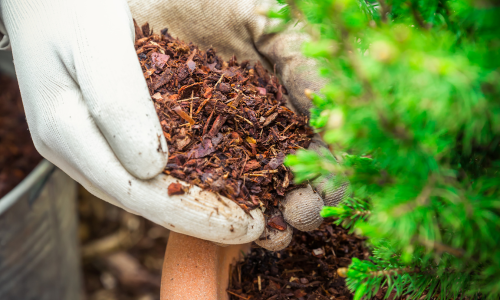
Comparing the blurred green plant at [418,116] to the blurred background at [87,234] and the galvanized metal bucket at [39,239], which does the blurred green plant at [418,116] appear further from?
the blurred background at [87,234]

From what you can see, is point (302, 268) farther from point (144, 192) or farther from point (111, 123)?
point (111, 123)

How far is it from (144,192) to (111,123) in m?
0.23

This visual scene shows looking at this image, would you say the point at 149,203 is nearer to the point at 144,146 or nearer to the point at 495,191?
the point at 144,146

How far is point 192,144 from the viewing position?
3.60 feet

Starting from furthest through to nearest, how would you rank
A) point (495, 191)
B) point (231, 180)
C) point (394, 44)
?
point (231, 180) → point (495, 191) → point (394, 44)

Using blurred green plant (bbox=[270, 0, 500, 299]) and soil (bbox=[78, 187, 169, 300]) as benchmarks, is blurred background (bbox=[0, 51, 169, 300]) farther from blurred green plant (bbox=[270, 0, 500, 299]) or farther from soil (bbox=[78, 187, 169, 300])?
blurred green plant (bbox=[270, 0, 500, 299])

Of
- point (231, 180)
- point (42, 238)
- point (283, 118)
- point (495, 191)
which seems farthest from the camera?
point (42, 238)

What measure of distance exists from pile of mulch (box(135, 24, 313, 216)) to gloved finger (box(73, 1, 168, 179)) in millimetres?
84

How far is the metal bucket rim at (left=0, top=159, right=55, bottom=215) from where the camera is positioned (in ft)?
5.29

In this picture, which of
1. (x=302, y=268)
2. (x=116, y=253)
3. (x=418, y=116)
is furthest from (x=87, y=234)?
(x=418, y=116)

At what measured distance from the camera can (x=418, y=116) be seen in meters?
0.52

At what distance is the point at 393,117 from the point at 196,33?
4.17ft

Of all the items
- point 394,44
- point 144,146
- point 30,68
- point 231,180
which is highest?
point 394,44

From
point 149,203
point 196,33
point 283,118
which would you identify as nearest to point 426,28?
point 283,118
